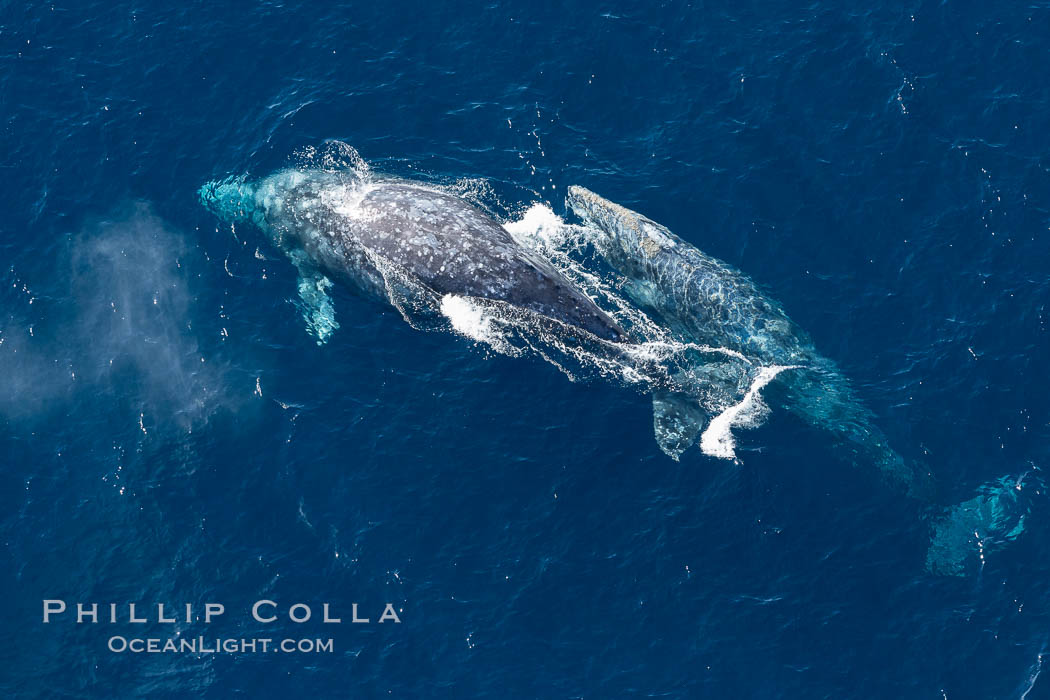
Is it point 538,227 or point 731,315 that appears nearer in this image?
point 731,315

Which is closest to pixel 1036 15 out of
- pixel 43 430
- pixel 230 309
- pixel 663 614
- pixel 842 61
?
pixel 842 61

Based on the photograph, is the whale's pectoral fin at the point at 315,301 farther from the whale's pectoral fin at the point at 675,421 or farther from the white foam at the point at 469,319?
the whale's pectoral fin at the point at 675,421

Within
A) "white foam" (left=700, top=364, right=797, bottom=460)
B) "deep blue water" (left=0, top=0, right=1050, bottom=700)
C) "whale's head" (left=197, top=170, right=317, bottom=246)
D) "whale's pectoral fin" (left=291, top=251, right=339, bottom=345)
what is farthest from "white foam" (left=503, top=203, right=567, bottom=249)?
"white foam" (left=700, top=364, right=797, bottom=460)

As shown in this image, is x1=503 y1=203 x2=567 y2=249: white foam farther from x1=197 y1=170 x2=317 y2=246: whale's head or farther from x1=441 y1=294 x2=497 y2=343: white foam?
x1=197 y1=170 x2=317 y2=246: whale's head

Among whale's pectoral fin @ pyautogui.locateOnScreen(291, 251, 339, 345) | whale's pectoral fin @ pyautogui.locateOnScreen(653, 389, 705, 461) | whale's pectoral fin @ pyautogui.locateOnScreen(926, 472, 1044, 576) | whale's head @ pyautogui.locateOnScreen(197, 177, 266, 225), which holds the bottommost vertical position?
whale's pectoral fin @ pyautogui.locateOnScreen(926, 472, 1044, 576)

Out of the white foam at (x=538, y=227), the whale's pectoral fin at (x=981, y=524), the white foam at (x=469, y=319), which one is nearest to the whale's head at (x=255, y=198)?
the white foam at (x=469, y=319)

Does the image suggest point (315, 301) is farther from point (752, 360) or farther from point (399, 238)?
point (752, 360)

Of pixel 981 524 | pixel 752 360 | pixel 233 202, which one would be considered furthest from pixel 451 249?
pixel 981 524
